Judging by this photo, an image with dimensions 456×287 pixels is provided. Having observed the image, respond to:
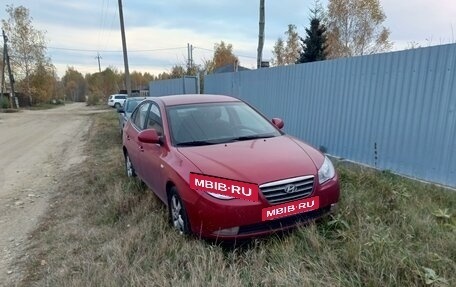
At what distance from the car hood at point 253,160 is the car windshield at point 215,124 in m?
0.24

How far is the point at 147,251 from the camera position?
10.5 ft

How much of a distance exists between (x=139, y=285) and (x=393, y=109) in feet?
14.6

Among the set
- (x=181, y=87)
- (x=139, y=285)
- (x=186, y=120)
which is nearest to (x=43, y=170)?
(x=186, y=120)

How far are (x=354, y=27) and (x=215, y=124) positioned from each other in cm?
2700

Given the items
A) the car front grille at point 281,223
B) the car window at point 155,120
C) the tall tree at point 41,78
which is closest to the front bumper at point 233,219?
the car front grille at point 281,223

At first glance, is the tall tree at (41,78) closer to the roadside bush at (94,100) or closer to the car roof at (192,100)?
the roadside bush at (94,100)

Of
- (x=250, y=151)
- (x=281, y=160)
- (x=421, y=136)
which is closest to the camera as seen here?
(x=281, y=160)

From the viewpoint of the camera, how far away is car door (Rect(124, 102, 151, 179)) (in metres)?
5.09

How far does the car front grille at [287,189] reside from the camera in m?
2.99

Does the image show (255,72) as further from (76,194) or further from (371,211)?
(371,211)

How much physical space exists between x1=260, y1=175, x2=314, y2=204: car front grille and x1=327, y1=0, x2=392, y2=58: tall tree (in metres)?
25.9

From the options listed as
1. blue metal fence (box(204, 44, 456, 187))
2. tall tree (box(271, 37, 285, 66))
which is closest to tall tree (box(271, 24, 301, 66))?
tall tree (box(271, 37, 285, 66))

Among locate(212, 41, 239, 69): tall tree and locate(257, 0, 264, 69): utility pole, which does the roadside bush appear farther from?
locate(257, 0, 264, 69): utility pole

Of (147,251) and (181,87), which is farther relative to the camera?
(181,87)
